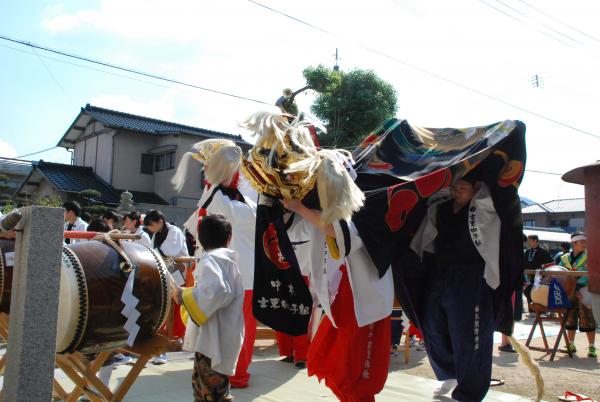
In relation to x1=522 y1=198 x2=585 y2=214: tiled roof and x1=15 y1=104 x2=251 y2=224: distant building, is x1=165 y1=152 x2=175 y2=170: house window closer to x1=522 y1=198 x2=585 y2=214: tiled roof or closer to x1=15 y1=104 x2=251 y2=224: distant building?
x1=15 y1=104 x2=251 y2=224: distant building

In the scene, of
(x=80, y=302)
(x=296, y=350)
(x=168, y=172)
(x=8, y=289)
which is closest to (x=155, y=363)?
(x=296, y=350)

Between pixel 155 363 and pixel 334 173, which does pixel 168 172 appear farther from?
pixel 334 173

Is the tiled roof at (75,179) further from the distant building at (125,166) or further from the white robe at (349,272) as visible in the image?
the white robe at (349,272)

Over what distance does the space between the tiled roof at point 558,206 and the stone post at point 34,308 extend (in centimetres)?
3575

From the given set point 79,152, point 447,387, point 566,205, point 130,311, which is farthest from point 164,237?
point 566,205

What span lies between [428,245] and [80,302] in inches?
88.8

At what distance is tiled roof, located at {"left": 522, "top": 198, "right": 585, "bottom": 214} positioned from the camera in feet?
113

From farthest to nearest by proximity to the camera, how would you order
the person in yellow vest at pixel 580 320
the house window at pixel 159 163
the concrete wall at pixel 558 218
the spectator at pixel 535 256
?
the concrete wall at pixel 558 218
the house window at pixel 159 163
the spectator at pixel 535 256
the person in yellow vest at pixel 580 320

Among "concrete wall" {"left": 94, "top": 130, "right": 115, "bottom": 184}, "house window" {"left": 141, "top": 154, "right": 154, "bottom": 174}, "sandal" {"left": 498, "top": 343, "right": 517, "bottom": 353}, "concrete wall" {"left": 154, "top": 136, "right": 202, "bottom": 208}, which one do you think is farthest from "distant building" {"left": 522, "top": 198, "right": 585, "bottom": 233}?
"sandal" {"left": 498, "top": 343, "right": 517, "bottom": 353}

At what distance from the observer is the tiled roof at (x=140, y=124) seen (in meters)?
21.5

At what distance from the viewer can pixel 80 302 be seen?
2.93 meters

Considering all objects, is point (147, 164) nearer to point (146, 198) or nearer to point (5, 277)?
point (146, 198)

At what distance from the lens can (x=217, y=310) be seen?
11.3ft

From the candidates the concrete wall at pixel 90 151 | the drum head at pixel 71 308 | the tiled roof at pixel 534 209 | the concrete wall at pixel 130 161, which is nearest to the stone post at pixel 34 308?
the drum head at pixel 71 308
